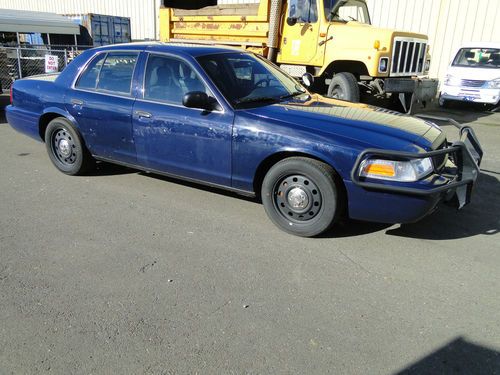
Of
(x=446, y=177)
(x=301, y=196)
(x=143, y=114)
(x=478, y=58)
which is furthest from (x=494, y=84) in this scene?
(x=143, y=114)

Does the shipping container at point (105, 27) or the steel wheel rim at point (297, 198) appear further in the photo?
the shipping container at point (105, 27)

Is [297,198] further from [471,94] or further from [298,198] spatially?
[471,94]

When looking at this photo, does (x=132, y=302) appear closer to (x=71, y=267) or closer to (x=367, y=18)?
(x=71, y=267)

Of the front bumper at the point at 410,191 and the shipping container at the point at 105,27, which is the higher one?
the shipping container at the point at 105,27

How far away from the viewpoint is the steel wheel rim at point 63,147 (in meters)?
5.37

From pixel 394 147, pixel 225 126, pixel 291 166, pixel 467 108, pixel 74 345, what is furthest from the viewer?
pixel 467 108

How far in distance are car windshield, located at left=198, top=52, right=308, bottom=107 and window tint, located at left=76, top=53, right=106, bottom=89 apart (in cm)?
143

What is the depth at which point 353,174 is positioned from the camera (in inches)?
140

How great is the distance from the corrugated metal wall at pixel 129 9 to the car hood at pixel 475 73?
1440 cm

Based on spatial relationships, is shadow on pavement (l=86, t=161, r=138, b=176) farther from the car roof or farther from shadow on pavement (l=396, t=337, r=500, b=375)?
shadow on pavement (l=396, t=337, r=500, b=375)

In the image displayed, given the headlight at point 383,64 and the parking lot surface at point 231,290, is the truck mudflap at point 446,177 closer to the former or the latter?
the parking lot surface at point 231,290

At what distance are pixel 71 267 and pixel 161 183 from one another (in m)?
2.07

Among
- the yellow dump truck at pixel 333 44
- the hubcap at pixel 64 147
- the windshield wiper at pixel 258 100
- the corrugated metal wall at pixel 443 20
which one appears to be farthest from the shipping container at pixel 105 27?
the windshield wiper at pixel 258 100

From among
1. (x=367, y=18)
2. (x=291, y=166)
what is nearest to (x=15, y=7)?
(x=367, y=18)
